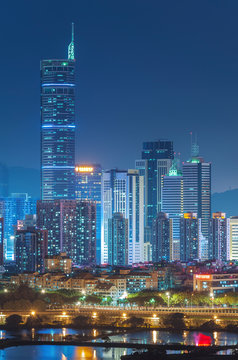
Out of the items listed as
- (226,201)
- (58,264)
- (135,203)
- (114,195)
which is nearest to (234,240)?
(135,203)

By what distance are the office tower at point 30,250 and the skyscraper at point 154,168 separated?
87.5 feet

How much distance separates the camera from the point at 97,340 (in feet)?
124

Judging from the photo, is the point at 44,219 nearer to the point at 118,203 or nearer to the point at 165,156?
the point at 118,203

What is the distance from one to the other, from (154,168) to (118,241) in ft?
68.1

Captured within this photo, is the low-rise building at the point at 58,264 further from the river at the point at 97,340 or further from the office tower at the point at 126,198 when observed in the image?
the office tower at the point at 126,198

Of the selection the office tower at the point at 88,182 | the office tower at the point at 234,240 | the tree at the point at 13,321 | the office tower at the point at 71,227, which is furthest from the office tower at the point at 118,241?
the tree at the point at 13,321

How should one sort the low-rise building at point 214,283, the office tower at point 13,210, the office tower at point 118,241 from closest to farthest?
the low-rise building at point 214,283, the office tower at point 118,241, the office tower at point 13,210

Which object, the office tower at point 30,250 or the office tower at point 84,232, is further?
the office tower at point 84,232

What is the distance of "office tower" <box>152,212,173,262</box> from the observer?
239 feet

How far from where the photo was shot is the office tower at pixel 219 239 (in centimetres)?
7438

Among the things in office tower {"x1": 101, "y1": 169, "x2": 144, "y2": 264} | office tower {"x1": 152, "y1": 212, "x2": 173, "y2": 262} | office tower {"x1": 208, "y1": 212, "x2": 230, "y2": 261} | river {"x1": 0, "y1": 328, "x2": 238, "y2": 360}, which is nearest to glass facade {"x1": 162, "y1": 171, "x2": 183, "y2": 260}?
office tower {"x1": 101, "y1": 169, "x2": 144, "y2": 264}

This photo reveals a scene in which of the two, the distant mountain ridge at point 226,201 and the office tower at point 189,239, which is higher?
the distant mountain ridge at point 226,201

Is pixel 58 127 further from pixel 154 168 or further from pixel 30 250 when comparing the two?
pixel 30 250

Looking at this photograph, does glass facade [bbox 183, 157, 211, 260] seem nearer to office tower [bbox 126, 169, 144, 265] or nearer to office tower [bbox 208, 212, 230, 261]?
office tower [bbox 126, 169, 144, 265]
